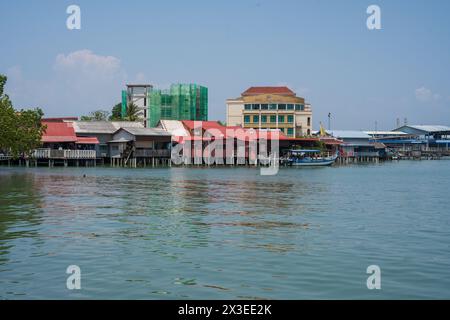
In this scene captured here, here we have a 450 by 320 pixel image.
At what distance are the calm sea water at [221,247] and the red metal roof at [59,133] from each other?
141 feet

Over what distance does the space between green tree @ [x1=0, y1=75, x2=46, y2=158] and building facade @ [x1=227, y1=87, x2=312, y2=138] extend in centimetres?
4623

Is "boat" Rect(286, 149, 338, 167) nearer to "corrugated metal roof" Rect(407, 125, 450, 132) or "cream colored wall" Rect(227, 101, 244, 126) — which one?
"cream colored wall" Rect(227, 101, 244, 126)

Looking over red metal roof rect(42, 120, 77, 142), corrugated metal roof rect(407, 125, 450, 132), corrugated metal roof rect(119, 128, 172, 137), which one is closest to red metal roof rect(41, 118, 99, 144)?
red metal roof rect(42, 120, 77, 142)

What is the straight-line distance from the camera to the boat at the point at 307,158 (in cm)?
8819

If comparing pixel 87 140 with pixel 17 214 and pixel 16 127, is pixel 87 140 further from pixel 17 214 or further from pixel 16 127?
pixel 17 214

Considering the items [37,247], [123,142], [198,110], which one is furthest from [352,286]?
[198,110]

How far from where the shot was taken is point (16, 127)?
5672 cm

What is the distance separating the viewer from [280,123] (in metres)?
100

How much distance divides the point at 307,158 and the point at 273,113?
14419 millimetres

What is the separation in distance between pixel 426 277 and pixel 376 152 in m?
117

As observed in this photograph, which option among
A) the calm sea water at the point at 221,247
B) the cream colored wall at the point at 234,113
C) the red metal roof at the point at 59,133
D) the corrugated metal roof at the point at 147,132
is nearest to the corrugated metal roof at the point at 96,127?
the red metal roof at the point at 59,133

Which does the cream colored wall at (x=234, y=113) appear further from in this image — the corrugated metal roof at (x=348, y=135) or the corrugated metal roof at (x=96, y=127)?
the corrugated metal roof at (x=348, y=135)

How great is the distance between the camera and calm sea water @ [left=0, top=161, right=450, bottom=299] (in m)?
13.3

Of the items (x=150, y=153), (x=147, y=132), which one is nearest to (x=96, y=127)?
(x=147, y=132)
